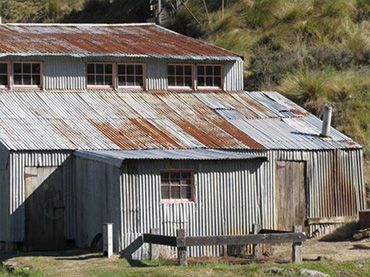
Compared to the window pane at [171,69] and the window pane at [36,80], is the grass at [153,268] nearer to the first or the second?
the window pane at [36,80]

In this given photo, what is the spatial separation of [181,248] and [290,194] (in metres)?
7.24

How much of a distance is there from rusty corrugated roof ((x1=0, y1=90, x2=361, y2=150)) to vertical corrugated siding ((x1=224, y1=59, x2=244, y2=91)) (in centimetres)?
70

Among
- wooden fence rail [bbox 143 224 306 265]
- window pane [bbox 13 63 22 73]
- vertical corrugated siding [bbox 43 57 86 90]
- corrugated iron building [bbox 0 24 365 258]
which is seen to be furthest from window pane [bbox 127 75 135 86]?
wooden fence rail [bbox 143 224 306 265]

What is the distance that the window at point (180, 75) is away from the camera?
36.1m

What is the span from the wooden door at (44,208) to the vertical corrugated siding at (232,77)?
8.76m

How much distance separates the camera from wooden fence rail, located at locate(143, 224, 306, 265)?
25.5 m

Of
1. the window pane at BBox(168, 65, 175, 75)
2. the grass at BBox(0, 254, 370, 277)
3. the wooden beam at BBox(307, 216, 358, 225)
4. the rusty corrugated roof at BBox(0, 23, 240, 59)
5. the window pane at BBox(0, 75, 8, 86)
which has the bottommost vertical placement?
the grass at BBox(0, 254, 370, 277)

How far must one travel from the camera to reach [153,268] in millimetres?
25375

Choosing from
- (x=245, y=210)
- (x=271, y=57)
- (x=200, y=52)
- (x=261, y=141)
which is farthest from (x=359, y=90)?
(x=245, y=210)

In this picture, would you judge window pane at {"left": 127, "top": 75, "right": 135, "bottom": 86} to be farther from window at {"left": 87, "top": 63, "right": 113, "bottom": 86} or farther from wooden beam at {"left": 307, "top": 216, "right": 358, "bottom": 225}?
wooden beam at {"left": 307, "top": 216, "right": 358, "bottom": 225}

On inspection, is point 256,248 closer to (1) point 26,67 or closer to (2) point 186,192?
(2) point 186,192

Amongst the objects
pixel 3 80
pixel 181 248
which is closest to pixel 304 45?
pixel 3 80

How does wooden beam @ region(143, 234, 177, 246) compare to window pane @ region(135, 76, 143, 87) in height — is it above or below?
below

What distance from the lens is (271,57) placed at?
45.9 m
